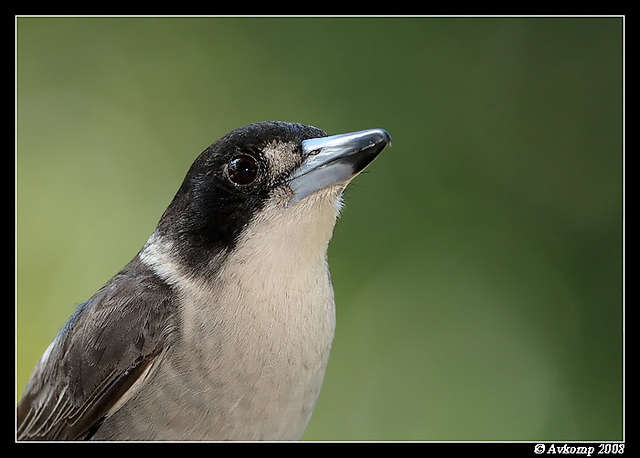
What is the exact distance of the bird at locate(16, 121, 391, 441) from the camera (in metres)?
2.47

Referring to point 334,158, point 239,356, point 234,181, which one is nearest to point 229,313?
point 239,356

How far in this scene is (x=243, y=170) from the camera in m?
2.54

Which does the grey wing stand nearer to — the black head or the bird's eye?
the black head

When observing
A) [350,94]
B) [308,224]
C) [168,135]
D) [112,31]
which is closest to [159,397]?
[308,224]

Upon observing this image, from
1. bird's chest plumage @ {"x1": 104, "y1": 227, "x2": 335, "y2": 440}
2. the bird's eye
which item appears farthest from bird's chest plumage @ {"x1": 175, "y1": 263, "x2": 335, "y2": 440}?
the bird's eye

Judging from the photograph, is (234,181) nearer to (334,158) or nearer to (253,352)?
(334,158)

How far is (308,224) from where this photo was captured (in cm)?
249

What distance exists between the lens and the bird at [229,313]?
2473mm

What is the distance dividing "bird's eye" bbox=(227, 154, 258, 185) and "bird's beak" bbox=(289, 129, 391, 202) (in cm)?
14

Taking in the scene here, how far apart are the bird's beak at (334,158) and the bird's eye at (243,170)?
0.14m

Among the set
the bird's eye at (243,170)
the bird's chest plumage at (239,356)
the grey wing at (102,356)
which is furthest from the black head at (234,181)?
the grey wing at (102,356)

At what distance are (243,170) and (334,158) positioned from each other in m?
0.34

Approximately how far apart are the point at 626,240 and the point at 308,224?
56.9 inches

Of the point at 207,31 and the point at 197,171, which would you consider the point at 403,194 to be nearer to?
the point at 207,31
